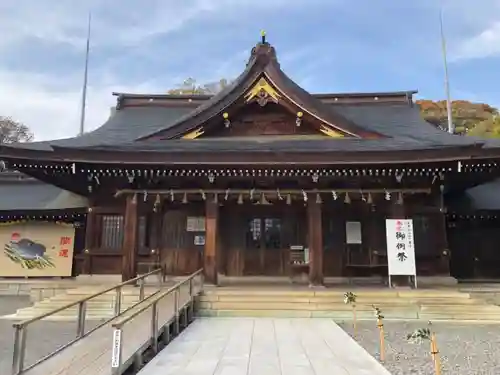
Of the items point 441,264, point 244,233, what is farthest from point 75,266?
point 441,264

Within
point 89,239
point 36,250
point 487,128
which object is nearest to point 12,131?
point 36,250

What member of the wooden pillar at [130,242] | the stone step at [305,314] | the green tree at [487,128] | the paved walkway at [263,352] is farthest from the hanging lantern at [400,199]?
the green tree at [487,128]

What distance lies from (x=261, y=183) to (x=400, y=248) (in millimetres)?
4128

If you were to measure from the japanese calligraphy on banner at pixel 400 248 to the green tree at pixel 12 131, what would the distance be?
37531 mm

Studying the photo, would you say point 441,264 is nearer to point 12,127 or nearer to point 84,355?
point 84,355

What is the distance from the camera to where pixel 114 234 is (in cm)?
1295

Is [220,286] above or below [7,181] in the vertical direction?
below

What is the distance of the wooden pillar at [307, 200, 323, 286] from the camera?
10.6 meters

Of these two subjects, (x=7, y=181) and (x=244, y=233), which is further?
(x=7, y=181)

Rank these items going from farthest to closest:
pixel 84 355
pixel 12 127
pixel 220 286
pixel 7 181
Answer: pixel 12 127 → pixel 7 181 → pixel 220 286 → pixel 84 355

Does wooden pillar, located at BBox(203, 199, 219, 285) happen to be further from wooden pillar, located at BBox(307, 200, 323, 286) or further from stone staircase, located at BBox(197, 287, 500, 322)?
wooden pillar, located at BBox(307, 200, 323, 286)

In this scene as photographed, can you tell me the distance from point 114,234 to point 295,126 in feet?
22.4

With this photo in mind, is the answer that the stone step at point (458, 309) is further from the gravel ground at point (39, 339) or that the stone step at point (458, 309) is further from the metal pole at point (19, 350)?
the metal pole at point (19, 350)

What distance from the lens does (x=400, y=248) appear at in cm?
1034
